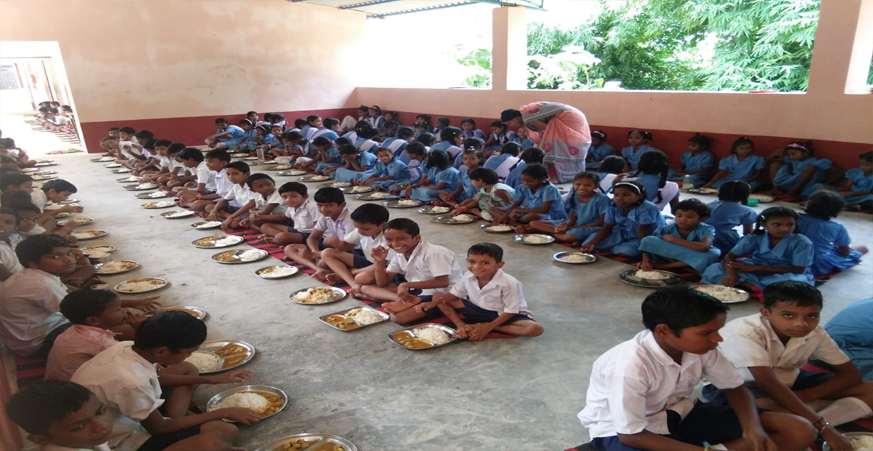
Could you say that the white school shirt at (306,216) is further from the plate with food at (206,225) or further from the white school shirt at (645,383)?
the white school shirt at (645,383)

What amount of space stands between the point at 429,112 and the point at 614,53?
530 centimetres

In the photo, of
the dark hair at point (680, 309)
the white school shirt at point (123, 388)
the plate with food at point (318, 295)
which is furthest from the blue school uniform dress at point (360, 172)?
the dark hair at point (680, 309)

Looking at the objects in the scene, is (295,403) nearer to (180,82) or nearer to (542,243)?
A: (542,243)

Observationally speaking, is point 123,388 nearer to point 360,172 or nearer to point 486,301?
point 486,301

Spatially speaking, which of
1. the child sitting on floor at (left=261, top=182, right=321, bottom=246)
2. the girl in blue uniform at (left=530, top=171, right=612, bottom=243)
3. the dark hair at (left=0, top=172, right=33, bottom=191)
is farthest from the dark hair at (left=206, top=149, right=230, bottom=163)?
the girl in blue uniform at (left=530, top=171, right=612, bottom=243)

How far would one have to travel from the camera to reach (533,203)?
207 inches

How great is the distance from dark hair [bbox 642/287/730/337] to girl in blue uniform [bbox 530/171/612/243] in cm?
292

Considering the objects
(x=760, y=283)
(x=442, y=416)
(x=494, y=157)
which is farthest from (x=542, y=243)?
(x=442, y=416)

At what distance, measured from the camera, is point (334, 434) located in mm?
2146

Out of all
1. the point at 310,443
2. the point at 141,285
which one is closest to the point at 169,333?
the point at 310,443

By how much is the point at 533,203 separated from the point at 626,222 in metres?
1.06

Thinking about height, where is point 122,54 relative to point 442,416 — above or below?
above

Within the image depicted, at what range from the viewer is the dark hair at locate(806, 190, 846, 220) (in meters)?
3.65

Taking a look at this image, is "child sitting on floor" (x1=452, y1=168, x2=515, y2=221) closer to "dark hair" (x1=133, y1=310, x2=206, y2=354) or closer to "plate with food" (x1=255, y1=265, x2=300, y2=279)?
"plate with food" (x1=255, y1=265, x2=300, y2=279)
